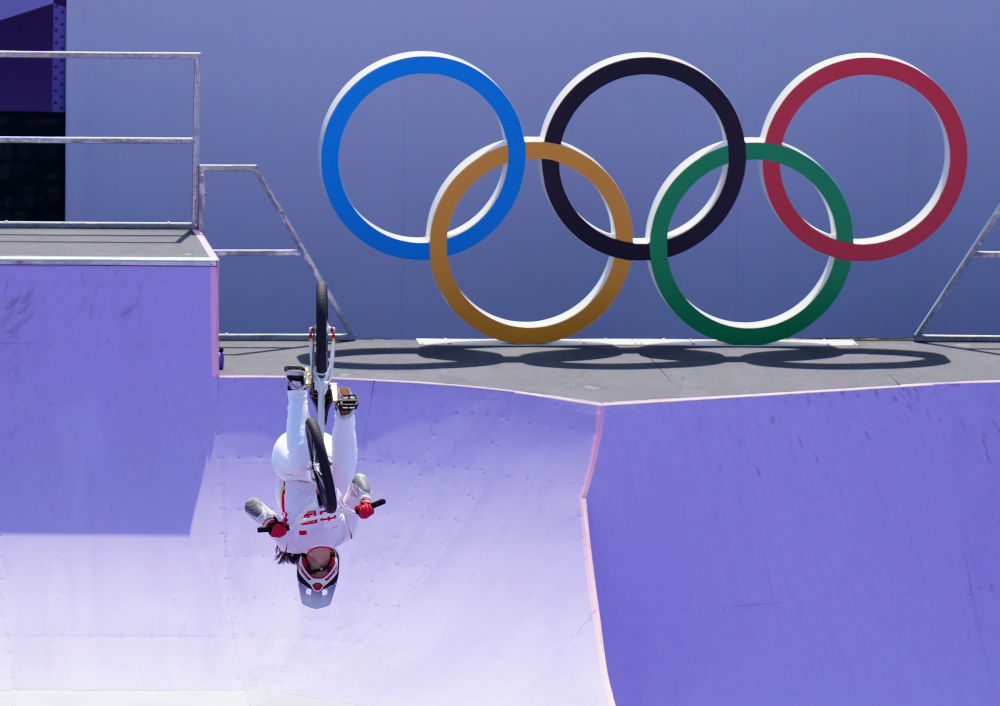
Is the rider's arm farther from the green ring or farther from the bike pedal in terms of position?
the green ring

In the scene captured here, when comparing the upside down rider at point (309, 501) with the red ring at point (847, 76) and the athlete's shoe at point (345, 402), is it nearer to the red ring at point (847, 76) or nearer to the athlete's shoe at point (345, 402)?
the athlete's shoe at point (345, 402)

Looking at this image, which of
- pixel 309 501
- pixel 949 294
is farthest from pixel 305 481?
pixel 949 294

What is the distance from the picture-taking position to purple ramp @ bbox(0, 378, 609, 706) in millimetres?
7832

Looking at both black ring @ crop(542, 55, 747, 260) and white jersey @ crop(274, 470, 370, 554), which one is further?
black ring @ crop(542, 55, 747, 260)

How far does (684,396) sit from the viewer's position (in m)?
10.0

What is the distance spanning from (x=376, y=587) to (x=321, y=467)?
3284 millimetres

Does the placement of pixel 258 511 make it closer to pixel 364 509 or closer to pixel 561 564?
pixel 364 509

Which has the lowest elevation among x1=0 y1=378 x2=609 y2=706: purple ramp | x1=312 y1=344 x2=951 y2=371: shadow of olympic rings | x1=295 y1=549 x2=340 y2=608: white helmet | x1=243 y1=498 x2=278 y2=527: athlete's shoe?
x1=0 y1=378 x2=609 y2=706: purple ramp

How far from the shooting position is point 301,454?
566cm

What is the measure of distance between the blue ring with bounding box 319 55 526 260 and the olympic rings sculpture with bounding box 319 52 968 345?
0.01 meters

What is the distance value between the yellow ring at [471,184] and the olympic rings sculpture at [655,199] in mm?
10

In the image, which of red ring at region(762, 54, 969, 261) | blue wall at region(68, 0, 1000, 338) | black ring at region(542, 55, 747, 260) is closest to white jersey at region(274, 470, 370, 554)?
black ring at region(542, 55, 747, 260)

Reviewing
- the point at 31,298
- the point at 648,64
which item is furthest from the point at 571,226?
the point at 31,298

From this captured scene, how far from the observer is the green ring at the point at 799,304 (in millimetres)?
12672
